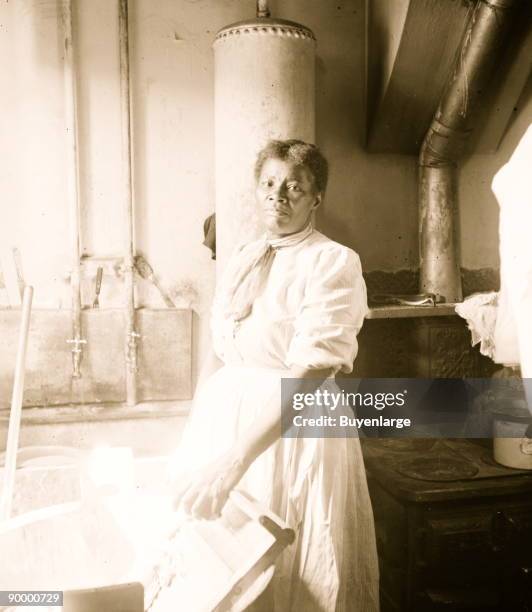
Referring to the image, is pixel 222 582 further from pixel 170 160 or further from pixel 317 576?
pixel 170 160

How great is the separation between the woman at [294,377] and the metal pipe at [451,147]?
4.02 feet

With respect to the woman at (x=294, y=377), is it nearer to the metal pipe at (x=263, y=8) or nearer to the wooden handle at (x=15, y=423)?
the wooden handle at (x=15, y=423)

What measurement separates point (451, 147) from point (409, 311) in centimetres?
76

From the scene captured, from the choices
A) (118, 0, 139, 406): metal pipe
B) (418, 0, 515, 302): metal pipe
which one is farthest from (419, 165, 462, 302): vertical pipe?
(118, 0, 139, 406): metal pipe

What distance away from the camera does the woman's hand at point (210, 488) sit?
119cm

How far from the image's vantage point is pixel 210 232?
2.64 meters

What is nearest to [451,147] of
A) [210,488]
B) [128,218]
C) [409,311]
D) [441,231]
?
[441,231]

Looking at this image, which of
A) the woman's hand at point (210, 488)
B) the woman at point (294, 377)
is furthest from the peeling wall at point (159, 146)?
the woman's hand at point (210, 488)

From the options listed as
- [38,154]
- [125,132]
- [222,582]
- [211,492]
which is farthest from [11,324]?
[222,582]

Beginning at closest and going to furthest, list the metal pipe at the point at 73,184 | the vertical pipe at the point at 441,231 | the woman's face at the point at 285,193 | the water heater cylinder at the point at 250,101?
the woman's face at the point at 285,193, the water heater cylinder at the point at 250,101, the metal pipe at the point at 73,184, the vertical pipe at the point at 441,231

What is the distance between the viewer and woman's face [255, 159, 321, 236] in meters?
1.55

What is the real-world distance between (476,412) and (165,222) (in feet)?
4.95

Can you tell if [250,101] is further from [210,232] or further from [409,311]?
[409,311]

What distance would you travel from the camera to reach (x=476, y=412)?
2549mm
